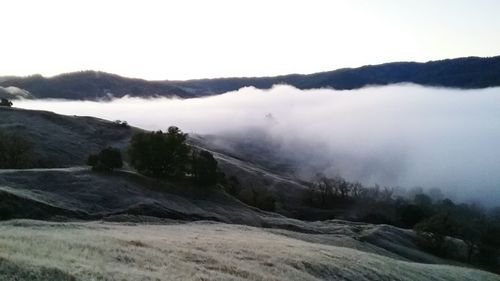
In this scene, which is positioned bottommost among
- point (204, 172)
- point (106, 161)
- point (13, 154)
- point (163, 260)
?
point (204, 172)

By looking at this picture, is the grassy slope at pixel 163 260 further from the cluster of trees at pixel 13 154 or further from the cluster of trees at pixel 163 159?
the cluster of trees at pixel 13 154

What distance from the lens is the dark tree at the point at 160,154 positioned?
85.4 meters

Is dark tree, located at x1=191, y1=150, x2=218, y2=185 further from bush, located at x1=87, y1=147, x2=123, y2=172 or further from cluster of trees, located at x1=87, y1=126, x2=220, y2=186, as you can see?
bush, located at x1=87, y1=147, x2=123, y2=172

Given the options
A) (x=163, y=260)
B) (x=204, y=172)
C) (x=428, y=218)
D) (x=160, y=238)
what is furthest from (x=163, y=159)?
(x=163, y=260)

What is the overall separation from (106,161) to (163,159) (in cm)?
879

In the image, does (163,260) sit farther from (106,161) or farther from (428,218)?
(428,218)

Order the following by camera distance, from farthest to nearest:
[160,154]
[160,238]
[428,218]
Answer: [428,218] → [160,154] → [160,238]

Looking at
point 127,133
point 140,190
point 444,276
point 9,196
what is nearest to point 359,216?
point 127,133

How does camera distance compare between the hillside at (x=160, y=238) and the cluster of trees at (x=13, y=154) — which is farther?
the cluster of trees at (x=13, y=154)

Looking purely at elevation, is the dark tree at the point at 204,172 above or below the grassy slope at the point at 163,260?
below

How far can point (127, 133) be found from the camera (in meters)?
157

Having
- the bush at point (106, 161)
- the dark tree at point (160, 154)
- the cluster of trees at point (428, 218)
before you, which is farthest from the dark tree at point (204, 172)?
the cluster of trees at point (428, 218)

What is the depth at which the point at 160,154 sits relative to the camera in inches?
3371

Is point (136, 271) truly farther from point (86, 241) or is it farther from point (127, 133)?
point (127, 133)
